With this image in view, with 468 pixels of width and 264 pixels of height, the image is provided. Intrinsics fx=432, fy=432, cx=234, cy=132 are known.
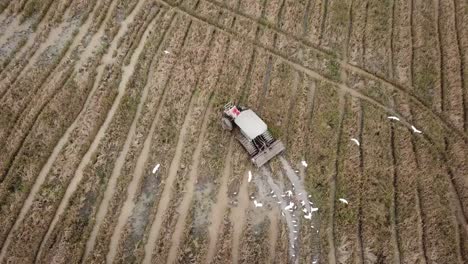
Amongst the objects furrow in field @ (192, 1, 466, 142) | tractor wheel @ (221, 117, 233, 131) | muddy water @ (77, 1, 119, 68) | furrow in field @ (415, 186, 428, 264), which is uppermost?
muddy water @ (77, 1, 119, 68)

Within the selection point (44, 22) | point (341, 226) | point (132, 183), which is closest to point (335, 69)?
point (341, 226)

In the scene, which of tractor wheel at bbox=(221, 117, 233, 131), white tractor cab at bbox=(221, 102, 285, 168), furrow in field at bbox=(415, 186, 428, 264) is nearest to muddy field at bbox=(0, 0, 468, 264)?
furrow in field at bbox=(415, 186, 428, 264)

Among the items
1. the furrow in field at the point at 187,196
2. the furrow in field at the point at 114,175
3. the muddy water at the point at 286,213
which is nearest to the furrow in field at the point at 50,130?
the furrow in field at the point at 114,175

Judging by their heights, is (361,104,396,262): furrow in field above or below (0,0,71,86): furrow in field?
below

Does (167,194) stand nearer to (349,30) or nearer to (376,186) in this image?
(376,186)

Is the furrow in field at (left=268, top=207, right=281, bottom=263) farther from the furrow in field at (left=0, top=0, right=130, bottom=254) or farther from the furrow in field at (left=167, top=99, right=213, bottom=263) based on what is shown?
the furrow in field at (left=0, top=0, right=130, bottom=254)

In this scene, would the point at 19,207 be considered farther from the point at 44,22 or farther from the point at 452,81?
the point at 452,81

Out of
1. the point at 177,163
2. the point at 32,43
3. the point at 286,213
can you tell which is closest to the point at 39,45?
the point at 32,43

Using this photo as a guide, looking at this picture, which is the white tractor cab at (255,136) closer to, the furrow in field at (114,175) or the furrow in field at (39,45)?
the furrow in field at (114,175)
